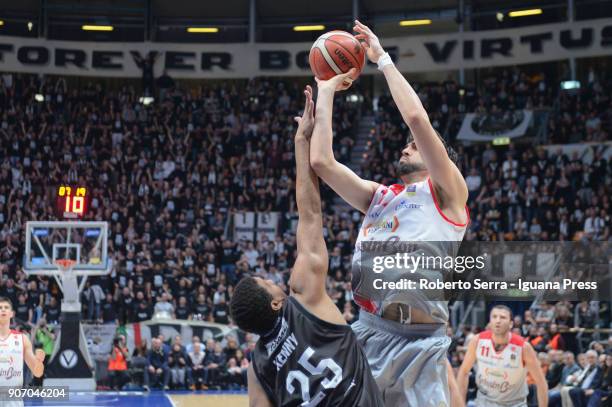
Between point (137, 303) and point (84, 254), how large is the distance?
3.18m

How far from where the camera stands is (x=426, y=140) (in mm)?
4410

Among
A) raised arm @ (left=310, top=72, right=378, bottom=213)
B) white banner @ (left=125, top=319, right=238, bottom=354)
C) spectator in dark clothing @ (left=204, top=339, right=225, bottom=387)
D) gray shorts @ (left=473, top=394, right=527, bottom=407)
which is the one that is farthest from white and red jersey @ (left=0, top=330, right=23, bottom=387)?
white banner @ (left=125, top=319, right=238, bottom=354)

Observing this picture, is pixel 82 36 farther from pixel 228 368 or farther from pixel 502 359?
pixel 502 359

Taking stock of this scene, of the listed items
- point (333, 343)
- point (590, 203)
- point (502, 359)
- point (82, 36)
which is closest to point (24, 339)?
point (502, 359)

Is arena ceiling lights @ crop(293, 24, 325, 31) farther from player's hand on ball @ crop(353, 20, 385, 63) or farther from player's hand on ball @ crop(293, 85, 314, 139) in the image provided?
player's hand on ball @ crop(293, 85, 314, 139)

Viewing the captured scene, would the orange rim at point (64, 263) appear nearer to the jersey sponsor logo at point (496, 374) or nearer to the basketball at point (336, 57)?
the jersey sponsor logo at point (496, 374)

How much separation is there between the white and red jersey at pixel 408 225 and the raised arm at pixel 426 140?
90 millimetres

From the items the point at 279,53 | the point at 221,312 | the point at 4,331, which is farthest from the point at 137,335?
the point at 279,53

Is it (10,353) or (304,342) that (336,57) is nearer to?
(304,342)

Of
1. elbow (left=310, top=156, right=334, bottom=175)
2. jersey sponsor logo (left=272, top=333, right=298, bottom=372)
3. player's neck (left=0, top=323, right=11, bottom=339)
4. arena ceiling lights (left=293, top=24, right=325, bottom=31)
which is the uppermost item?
arena ceiling lights (left=293, top=24, right=325, bottom=31)

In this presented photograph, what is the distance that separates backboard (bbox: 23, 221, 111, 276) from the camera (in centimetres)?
1802

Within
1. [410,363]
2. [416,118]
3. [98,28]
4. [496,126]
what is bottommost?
[410,363]

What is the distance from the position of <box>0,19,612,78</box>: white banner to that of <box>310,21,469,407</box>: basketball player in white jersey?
24069mm

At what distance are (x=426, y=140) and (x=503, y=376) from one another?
6453mm
